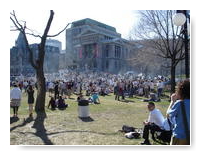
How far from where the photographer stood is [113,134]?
7805mm

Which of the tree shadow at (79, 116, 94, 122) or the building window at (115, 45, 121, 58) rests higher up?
the building window at (115, 45, 121, 58)

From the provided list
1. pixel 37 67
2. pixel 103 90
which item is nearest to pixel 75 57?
pixel 103 90

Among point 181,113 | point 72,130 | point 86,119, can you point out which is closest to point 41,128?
point 72,130

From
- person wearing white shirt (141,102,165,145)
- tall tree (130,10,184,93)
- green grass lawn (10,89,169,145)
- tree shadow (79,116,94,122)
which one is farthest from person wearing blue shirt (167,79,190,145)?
tall tree (130,10,184,93)

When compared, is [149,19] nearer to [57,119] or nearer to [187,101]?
[57,119]

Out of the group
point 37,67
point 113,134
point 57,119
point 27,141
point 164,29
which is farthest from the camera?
point 164,29

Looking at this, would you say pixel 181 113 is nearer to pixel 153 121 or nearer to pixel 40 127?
pixel 153 121

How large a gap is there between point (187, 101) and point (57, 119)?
736cm

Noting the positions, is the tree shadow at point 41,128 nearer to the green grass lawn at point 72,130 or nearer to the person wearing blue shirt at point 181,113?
the green grass lawn at point 72,130

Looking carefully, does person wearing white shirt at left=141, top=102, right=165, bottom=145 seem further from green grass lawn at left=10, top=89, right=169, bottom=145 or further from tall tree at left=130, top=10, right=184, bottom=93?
tall tree at left=130, top=10, right=184, bottom=93

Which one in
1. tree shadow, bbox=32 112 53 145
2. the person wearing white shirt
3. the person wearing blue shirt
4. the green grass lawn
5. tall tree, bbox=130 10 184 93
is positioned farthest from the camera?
tall tree, bbox=130 10 184 93

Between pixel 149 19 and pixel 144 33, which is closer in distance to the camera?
pixel 149 19

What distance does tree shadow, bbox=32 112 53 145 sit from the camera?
7.10m

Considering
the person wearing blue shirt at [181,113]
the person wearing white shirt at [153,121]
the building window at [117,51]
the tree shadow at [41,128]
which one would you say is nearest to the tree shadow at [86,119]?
the tree shadow at [41,128]
